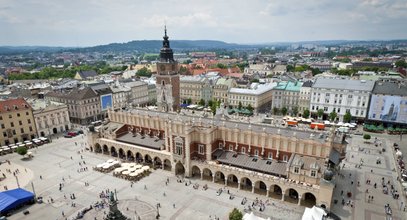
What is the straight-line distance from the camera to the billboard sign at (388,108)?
102188 mm

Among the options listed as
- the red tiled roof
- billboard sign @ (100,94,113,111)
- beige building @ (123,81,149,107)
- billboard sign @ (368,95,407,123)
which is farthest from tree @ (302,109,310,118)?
the red tiled roof

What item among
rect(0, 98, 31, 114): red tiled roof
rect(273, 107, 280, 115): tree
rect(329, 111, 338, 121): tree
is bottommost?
rect(273, 107, 280, 115): tree

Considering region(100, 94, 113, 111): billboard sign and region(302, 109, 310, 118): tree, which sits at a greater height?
region(100, 94, 113, 111): billboard sign

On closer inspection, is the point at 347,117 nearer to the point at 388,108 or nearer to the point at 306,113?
the point at 388,108

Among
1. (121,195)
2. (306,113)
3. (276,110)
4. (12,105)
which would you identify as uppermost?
(12,105)

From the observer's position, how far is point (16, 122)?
308ft

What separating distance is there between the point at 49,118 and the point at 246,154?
82931mm

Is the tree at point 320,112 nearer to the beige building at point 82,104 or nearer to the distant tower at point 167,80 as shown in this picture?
the distant tower at point 167,80

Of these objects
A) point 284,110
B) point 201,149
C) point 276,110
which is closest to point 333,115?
point 284,110

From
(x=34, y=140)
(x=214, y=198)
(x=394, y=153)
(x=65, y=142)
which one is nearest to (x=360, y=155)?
(x=394, y=153)

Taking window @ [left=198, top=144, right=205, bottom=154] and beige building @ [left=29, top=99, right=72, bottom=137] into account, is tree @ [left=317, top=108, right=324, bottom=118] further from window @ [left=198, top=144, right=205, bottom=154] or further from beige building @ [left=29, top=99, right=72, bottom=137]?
beige building @ [left=29, top=99, right=72, bottom=137]

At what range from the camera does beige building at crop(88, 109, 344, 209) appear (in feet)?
183

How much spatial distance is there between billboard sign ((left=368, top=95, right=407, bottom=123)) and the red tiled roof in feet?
452

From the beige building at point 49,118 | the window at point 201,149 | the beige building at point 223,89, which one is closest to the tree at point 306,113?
the beige building at point 223,89
